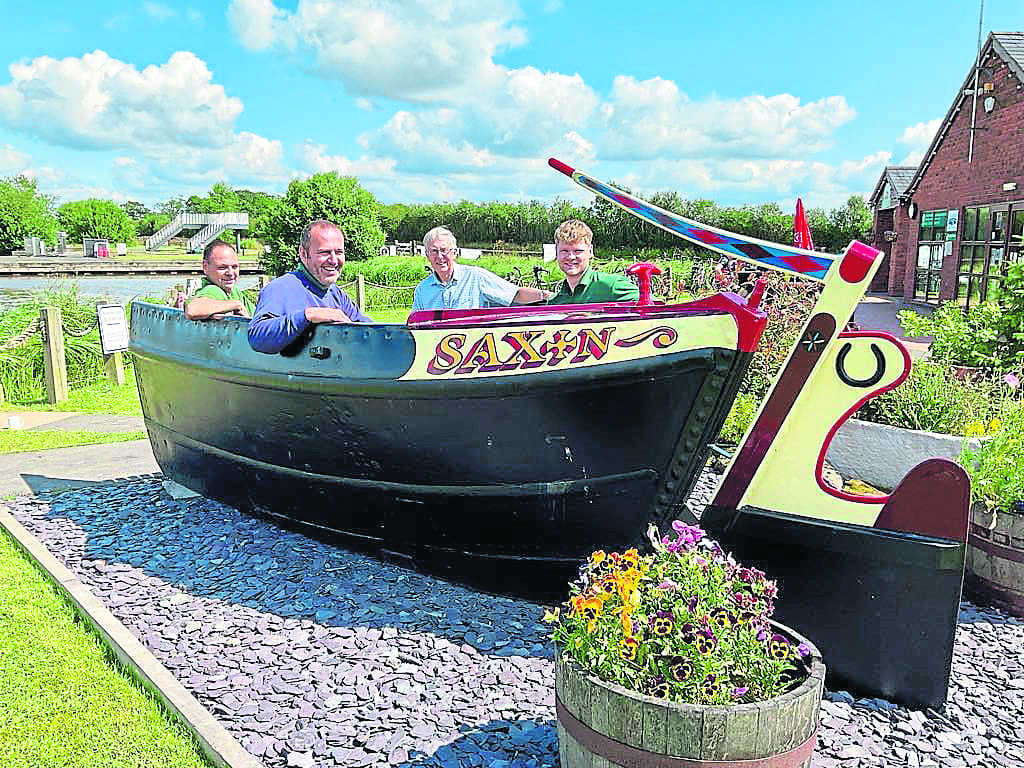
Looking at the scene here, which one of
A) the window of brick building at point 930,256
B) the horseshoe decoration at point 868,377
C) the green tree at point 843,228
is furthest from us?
the green tree at point 843,228

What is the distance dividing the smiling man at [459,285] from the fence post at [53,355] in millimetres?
6664

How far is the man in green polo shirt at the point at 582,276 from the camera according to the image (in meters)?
4.76

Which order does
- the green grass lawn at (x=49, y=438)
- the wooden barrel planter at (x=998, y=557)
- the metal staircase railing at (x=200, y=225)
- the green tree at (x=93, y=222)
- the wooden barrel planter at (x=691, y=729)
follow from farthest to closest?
the green tree at (x=93, y=222), the metal staircase railing at (x=200, y=225), the green grass lawn at (x=49, y=438), the wooden barrel planter at (x=998, y=557), the wooden barrel planter at (x=691, y=729)

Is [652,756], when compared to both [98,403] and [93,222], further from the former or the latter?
[93,222]

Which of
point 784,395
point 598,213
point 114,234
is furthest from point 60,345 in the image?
point 114,234

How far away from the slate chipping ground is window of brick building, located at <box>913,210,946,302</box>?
823 inches

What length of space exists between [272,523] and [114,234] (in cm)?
11909

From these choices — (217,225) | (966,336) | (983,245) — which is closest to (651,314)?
(966,336)

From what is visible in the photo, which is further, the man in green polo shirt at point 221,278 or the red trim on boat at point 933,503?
the man in green polo shirt at point 221,278

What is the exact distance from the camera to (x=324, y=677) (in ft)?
11.9

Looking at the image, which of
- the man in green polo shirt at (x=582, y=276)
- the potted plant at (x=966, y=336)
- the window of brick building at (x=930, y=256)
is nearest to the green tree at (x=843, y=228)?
the window of brick building at (x=930, y=256)

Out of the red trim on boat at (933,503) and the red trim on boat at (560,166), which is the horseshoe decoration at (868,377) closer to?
the red trim on boat at (933,503)

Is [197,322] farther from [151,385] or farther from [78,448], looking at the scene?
[78,448]

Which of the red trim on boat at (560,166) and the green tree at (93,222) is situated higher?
the green tree at (93,222)
